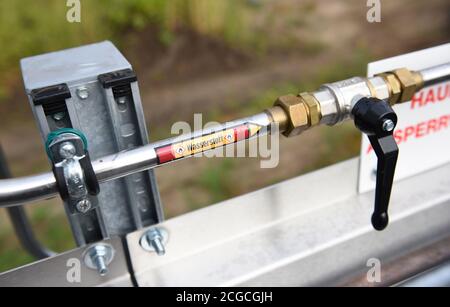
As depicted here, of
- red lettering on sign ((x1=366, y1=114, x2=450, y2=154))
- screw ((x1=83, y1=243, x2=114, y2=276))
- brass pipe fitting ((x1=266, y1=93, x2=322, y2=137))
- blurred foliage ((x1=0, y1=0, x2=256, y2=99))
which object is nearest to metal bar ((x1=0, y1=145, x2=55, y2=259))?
screw ((x1=83, y1=243, x2=114, y2=276))

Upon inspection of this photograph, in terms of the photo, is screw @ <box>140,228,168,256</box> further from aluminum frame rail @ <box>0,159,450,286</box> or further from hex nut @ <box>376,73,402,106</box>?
hex nut @ <box>376,73,402,106</box>

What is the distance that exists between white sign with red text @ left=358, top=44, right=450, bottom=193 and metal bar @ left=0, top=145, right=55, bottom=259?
22.3 inches

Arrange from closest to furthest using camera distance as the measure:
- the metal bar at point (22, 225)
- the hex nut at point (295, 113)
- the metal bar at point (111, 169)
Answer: the metal bar at point (111, 169), the hex nut at point (295, 113), the metal bar at point (22, 225)

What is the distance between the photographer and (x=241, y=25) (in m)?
3.21

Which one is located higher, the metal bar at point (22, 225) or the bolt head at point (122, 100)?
the bolt head at point (122, 100)

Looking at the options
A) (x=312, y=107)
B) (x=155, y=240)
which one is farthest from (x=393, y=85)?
(x=155, y=240)

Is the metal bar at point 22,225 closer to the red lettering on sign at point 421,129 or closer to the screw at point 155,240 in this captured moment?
the screw at point 155,240

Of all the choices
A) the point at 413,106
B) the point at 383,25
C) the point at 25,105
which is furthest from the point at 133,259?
the point at 383,25

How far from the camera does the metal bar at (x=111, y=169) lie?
45 cm

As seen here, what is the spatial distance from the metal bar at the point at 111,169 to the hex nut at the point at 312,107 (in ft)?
0.17

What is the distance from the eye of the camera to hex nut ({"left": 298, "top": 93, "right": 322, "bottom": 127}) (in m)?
0.56

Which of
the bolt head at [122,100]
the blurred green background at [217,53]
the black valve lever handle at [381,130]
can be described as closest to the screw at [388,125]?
the black valve lever handle at [381,130]

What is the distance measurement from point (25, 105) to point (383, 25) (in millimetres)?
2510
